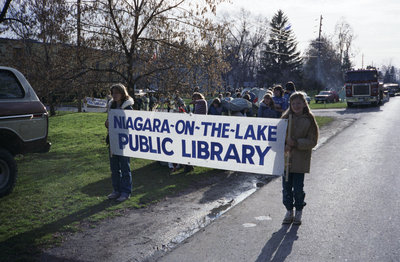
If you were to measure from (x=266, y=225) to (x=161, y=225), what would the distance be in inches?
55.5

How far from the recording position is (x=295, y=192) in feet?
16.4

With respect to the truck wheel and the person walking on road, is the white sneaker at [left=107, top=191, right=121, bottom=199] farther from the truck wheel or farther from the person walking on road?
the person walking on road

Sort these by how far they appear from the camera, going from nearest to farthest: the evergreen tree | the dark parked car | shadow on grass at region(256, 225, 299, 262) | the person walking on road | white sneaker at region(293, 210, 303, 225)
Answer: shadow on grass at region(256, 225, 299, 262)
the person walking on road
white sneaker at region(293, 210, 303, 225)
the dark parked car
the evergreen tree

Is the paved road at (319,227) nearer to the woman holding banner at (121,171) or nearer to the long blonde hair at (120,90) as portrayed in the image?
the woman holding banner at (121,171)

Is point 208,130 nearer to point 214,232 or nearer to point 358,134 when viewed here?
point 214,232

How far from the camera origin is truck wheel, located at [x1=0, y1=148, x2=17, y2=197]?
6.16 metres

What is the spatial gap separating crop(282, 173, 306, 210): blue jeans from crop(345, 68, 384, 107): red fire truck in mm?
28583

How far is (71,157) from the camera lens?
1005 centimetres

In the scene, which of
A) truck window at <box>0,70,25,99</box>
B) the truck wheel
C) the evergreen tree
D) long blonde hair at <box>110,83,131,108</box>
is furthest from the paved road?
the evergreen tree

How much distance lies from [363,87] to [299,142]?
2900cm

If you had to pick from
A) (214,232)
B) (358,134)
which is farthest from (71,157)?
(358,134)

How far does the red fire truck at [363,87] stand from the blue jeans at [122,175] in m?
28.7

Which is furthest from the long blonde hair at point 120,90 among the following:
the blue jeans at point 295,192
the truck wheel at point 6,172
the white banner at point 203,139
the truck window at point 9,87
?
the blue jeans at point 295,192

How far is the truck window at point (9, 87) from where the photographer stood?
642 centimetres
